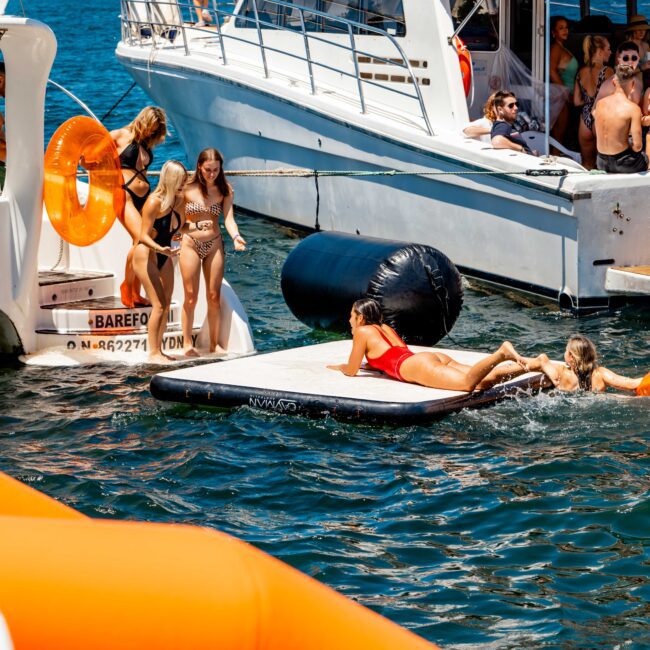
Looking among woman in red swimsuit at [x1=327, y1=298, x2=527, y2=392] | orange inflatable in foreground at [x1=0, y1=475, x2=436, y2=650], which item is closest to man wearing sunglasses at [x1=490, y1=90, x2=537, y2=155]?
woman in red swimsuit at [x1=327, y1=298, x2=527, y2=392]

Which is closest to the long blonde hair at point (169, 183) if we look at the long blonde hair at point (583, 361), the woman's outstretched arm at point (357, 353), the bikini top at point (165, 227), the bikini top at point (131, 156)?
the bikini top at point (165, 227)

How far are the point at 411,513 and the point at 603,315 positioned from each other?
467 cm

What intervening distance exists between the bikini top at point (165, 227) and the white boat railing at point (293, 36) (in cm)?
304

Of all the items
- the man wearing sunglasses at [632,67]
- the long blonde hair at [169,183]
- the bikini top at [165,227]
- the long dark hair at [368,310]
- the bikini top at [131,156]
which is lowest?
the long dark hair at [368,310]

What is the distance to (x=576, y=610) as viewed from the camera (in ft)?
19.1

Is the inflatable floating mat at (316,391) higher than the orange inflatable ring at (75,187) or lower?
lower

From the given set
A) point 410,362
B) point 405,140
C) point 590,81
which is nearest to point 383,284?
point 410,362

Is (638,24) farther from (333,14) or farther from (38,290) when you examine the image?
(38,290)

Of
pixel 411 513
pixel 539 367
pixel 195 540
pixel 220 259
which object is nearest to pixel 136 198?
pixel 220 259

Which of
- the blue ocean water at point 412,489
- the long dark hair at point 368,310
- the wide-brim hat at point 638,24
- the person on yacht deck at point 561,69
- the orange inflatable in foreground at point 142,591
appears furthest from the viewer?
the wide-brim hat at point 638,24

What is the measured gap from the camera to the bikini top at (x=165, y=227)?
974 centimetres

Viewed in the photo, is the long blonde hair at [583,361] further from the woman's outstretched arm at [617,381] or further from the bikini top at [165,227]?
the bikini top at [165,227]

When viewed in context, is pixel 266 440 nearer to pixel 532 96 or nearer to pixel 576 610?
pixel 576 610

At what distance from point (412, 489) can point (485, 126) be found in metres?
5.53
